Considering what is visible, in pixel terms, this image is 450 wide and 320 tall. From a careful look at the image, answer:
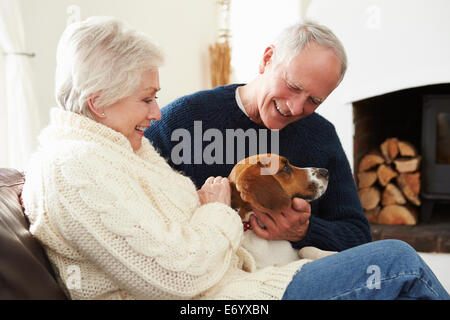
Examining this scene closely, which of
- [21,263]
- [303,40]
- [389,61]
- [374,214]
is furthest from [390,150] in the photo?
[21,263]

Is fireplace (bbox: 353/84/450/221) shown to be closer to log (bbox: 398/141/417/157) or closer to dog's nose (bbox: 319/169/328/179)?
log (bbox: 398/141/417/157)

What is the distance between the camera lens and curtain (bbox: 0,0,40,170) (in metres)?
2.39

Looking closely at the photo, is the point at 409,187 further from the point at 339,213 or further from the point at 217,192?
the point at 217,192

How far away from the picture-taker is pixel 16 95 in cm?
239

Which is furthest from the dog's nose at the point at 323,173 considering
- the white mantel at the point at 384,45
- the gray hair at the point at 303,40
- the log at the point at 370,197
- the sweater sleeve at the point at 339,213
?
the log at the point at 370,197

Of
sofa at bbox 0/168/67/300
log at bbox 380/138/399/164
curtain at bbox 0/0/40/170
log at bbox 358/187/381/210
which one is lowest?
log at bbox 358/187/381/210

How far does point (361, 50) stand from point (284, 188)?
5.81 feet

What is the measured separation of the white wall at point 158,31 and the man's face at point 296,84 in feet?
3.37

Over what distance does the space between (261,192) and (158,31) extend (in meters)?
2.33

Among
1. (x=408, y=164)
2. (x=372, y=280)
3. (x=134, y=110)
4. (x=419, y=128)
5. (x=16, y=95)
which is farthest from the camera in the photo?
(x=419, y=128)

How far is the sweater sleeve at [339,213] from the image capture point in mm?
1532

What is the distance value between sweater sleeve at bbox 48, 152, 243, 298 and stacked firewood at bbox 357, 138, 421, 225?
226 centimetres

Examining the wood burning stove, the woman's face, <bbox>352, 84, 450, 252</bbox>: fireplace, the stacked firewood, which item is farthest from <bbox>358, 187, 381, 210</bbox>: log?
the woman's face

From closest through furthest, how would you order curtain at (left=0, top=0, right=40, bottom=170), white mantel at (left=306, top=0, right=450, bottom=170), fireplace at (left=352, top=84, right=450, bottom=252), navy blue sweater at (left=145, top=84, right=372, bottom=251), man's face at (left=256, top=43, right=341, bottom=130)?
man's face at (left=256, top=43, right=341, bottom=130) → navy blue sweater at (left=145, top=84, right=372, bottom=251) → curtain at (left=0, top=0, right=40, bottom=170) → white mantel at (left=306, top=0, right=450, bottom=170) → fireplace at (left=352, top=84, right=450, bottom=252)
